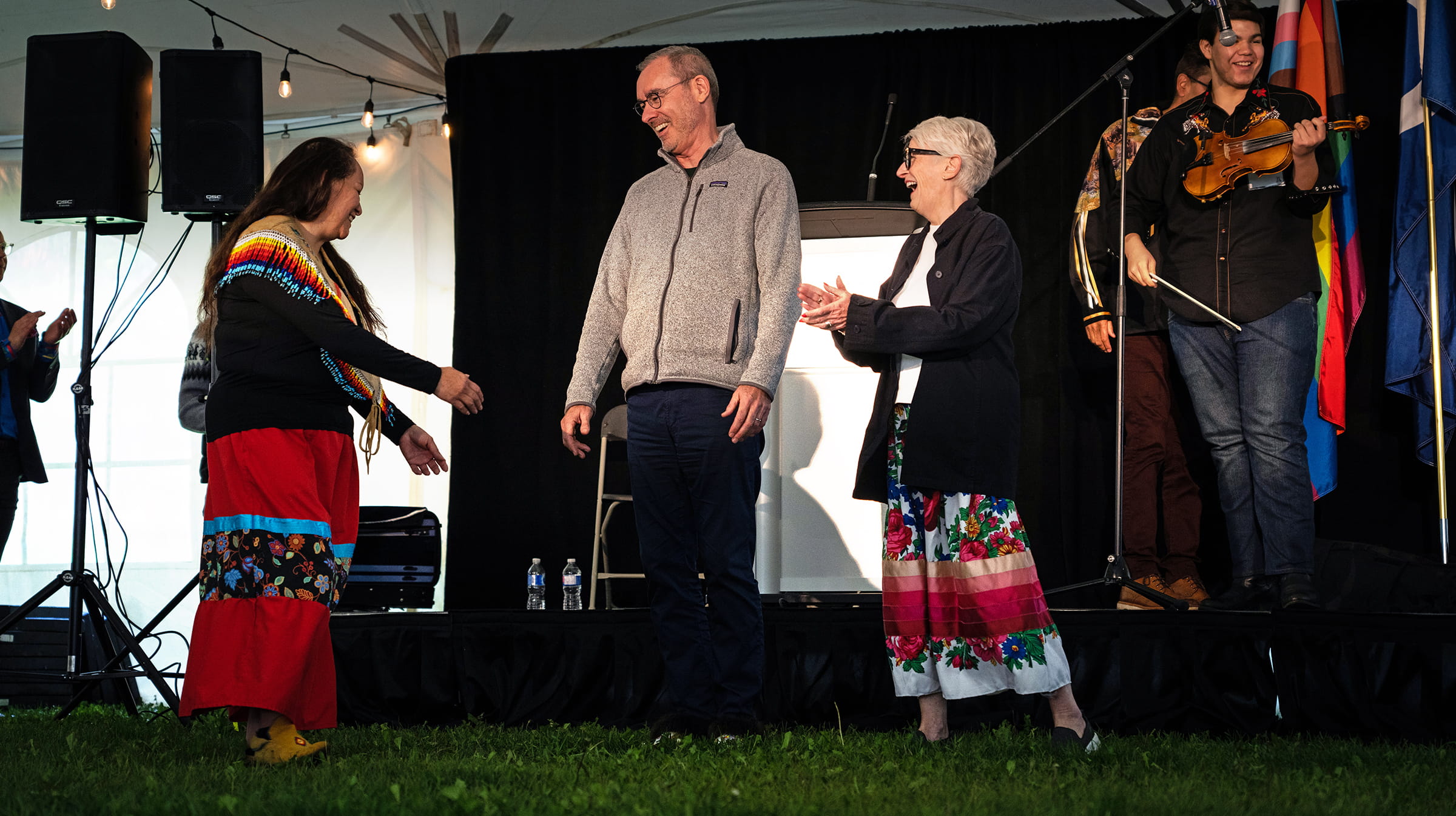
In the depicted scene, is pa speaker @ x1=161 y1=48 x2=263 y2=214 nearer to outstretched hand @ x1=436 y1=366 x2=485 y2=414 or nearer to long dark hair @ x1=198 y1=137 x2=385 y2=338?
long dark hair @ x1=198 y1=137 x2=385 y2=338

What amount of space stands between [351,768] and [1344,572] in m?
2.71

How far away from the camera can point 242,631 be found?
7.04ft

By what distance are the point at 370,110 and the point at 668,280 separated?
3643 mm

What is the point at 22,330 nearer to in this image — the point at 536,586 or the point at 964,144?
the point at 536,586

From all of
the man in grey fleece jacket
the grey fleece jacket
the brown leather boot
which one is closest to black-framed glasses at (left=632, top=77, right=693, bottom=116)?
the man in grey fleece jacket

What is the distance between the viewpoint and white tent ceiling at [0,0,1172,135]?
4.95 metres

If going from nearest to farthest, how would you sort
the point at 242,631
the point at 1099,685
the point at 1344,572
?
the point at 242,631, the point at 1099,685, the point at 1344,572

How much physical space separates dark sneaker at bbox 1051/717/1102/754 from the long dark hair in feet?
5.42

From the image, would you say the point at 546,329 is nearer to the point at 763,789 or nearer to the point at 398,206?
the point at 398,206

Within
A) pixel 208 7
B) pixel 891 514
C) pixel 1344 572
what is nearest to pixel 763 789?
pixel 891 514

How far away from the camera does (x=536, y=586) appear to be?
4887 millimetres

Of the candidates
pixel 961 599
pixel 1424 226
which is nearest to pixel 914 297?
pixel 961 599

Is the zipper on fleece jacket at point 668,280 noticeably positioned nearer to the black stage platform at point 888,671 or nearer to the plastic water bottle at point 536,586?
the black stage platform at point 888,671

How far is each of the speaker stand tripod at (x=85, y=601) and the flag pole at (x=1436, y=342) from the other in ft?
11.8
